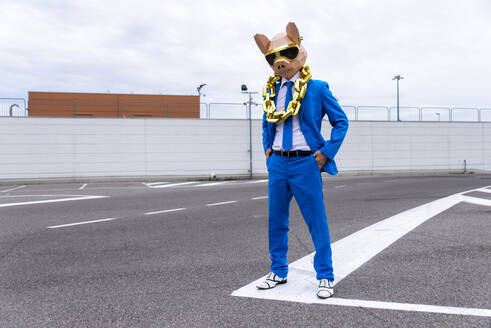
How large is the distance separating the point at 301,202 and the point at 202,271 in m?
1.27

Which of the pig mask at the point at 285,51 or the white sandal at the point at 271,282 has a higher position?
the pig mask at the point at 285,51

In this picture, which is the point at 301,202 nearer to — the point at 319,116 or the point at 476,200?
the point at 319,116

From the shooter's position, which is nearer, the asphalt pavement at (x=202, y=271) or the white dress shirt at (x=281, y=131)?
the asphalt pavement at (x=202, y=271)

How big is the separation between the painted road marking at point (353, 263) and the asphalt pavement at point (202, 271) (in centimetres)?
9

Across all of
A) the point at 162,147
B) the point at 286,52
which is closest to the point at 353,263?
the point at 286,52

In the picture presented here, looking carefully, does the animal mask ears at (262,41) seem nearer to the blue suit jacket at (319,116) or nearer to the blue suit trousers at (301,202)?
the blue suit jacket at (319,116)

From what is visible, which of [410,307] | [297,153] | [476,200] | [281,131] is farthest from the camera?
[476,200]

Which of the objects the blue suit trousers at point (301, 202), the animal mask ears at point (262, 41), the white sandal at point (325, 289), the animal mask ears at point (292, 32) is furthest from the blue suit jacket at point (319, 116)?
the white sandal at point (325, 289)

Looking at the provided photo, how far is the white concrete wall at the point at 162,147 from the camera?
2108 cm

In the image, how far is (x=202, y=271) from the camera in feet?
12.7

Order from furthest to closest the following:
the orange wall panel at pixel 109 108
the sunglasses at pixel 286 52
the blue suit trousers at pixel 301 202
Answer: the orange wall panel at pixel 109 108 < the sunglasses at pixel 286 52 < the blue suit trousers at pixel 301 202

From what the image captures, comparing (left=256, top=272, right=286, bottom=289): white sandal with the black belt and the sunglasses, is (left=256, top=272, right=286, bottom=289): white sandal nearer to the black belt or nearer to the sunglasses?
the black belt

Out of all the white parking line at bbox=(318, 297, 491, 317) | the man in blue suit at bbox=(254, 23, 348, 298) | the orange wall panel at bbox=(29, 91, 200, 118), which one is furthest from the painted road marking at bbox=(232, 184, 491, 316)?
the orange wall panel at bbox=(29, 91, 200, 118)

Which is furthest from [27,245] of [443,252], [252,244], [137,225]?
[443,252]
